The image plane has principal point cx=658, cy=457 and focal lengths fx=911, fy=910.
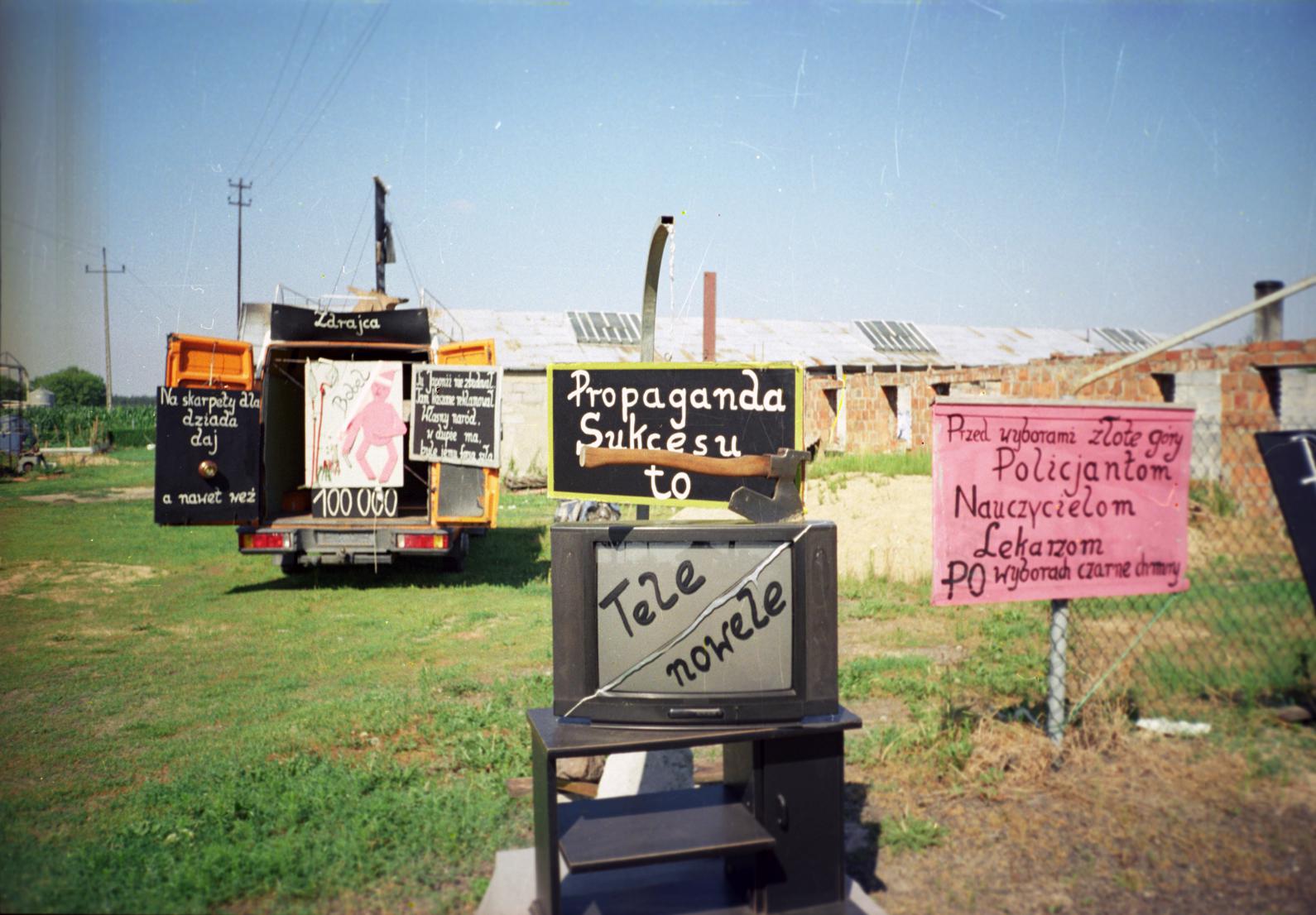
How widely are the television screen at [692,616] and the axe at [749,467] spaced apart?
211 mm

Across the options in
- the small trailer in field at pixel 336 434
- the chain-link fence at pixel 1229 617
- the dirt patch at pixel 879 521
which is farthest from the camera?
the dirt patch at pixel 879 521

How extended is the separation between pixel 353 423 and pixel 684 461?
7.22 meters

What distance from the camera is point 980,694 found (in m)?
5.23

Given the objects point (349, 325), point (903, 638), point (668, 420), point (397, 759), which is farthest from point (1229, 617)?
point (349, 325)

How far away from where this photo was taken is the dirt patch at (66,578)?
9430mm

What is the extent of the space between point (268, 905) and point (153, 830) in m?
0.89

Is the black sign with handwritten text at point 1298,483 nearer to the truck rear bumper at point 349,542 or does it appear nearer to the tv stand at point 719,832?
the tv stand at point 719,832

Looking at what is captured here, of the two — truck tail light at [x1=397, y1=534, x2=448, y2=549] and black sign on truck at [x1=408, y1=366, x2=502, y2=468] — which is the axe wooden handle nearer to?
black sign on truck at [x1=408, y1=366, x2=502, y2=468]

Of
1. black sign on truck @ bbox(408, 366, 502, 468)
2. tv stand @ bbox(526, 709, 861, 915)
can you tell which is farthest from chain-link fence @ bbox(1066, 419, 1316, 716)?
black sign on truck @ bbox(408, 366, 502, 468)

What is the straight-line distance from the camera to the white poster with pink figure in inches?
389

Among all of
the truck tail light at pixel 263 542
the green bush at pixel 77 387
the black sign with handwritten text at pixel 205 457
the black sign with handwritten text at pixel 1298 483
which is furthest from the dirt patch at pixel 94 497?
the green bush at pixel 77 387

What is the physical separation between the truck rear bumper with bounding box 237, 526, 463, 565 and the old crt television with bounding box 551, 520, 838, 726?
6479mm

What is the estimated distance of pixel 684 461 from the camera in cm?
364

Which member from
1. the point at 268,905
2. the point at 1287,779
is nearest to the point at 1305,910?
the point at 1287,779
